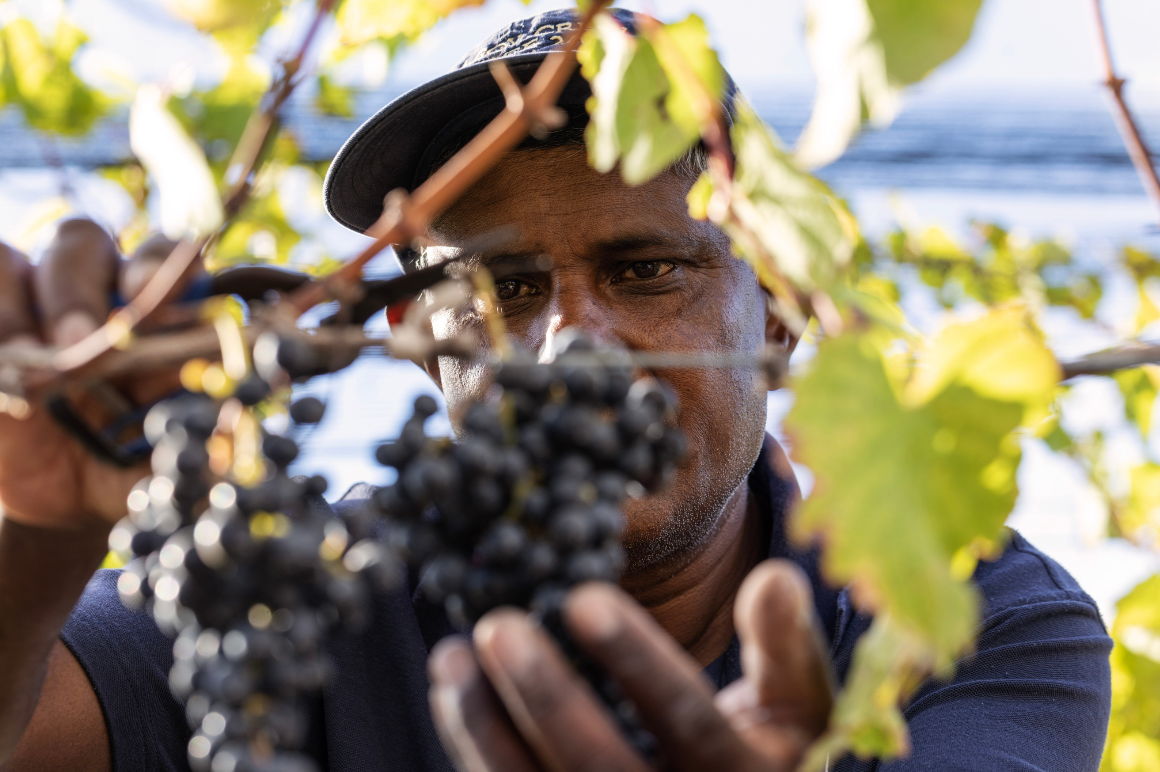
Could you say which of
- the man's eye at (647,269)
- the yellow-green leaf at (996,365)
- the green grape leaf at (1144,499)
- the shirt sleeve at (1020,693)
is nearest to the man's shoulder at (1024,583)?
the shirt sleeve at (1020,693)

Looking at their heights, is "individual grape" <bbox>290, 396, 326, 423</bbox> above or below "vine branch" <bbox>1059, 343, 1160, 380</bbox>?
below

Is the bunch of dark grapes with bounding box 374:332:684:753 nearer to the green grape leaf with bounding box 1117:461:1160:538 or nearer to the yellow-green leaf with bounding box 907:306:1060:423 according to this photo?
the yellow-green leaf with bounding box 907:306:1060:423

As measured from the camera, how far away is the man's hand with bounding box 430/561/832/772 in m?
0.55

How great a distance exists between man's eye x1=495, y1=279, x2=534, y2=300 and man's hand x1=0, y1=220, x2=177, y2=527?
0.71 meters

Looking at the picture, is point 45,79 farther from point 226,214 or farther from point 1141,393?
point 1141,393

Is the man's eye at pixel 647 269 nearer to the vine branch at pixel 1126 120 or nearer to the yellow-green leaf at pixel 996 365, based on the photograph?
the vine branch at pixel 1126 120

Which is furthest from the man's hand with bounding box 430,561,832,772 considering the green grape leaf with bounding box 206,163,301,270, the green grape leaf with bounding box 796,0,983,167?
the green grape leaf with bounding box 206,163,301,270

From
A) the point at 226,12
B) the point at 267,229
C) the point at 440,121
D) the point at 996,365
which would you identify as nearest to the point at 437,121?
the point at 440,121

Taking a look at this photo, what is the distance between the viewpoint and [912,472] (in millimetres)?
587

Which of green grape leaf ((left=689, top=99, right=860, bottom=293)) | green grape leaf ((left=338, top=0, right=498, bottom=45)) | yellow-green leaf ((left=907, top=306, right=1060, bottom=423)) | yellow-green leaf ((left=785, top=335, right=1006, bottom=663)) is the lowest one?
yellow-green leaf ((left=785, top=335, right=1006, bottom=663))

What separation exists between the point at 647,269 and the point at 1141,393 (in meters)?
1.53

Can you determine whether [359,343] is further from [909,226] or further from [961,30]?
[909,226]

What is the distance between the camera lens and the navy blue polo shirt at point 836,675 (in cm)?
132

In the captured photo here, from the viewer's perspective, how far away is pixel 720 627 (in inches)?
67.5
